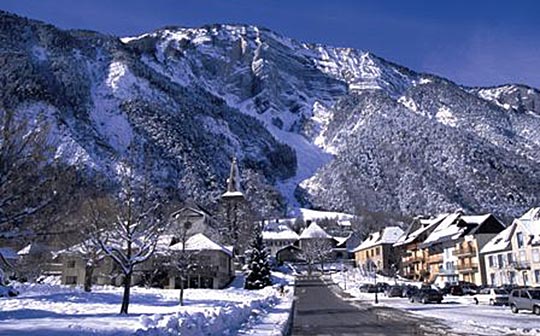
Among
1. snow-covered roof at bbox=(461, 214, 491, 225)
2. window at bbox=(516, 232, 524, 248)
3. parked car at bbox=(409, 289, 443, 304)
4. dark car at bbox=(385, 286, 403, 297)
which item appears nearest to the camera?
parked car at bbox=(409, 289, 443, 304)

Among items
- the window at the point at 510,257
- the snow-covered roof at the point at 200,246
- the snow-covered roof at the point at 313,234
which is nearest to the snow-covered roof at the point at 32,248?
the snow-covered roof at the point at 200,246

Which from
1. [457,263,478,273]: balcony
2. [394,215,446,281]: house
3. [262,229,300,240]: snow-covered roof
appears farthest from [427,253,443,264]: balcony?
[262,229,300,240]: snow-covered roof

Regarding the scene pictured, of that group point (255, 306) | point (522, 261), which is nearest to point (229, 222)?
point (522, 261)

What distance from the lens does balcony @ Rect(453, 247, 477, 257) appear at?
239ft

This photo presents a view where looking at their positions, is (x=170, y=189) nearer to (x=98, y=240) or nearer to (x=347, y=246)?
(x=347, y=246)

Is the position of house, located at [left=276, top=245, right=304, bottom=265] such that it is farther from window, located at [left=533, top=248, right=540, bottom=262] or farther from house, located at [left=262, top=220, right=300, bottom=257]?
window, located at [left=533, top=248, right=540, bottom=262]

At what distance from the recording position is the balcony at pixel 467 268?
7205 centimetres

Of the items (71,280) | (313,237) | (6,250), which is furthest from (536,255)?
(313,237)

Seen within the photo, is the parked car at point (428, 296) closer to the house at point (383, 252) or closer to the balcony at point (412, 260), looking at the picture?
the balcony at point (412, 260)

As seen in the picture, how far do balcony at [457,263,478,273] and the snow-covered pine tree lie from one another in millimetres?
27774

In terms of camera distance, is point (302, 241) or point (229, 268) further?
point (302, 241)

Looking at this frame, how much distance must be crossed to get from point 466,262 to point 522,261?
46.7 ft

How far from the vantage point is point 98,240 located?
97.2ft

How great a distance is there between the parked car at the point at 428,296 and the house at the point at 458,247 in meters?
28.4
